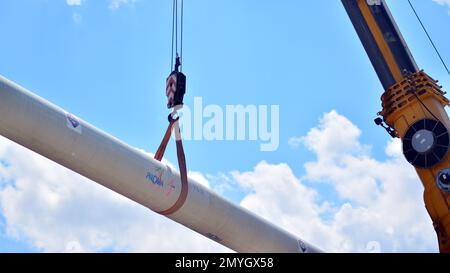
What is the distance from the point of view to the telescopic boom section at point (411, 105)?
38.2 feet

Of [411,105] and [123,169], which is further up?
[411,105]

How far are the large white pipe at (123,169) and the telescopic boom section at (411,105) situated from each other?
129 inches

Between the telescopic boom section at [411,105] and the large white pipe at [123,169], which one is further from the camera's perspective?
the telescopic boom section at [411,105]

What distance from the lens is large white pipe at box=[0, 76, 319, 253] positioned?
9.42 meters

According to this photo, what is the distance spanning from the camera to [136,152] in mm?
10719

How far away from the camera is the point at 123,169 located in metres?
10.3

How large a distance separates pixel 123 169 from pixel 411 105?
20.6 feet

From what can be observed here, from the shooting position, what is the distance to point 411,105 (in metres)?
12.2

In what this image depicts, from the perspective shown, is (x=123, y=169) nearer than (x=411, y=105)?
Yes

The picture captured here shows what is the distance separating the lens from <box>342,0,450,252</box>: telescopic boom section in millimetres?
11641

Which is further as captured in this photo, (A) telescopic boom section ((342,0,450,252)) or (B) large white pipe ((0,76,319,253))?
(A) telescopic boom section ((342,0,450,252))

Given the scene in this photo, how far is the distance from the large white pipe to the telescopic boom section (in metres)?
3.28

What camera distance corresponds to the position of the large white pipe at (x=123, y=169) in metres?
9.42
